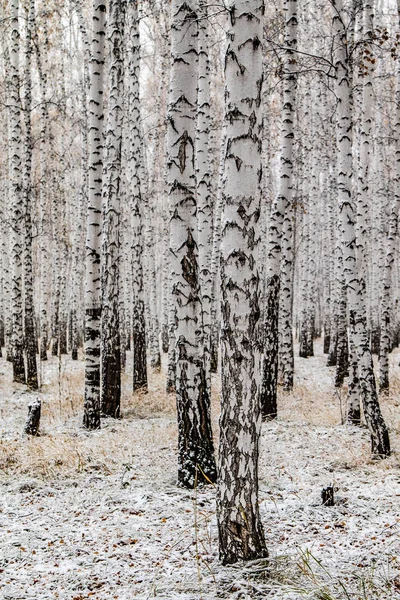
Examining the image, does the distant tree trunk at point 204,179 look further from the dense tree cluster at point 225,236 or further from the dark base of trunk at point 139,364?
the dark base of trunk at point 139,364

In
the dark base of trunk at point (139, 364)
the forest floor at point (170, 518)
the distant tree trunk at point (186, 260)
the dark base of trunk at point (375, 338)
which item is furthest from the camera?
the dark base of trunk at point (375, 338)

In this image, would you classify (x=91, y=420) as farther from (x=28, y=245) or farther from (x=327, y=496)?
(x=28, y=245)

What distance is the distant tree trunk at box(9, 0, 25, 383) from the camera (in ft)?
35.0

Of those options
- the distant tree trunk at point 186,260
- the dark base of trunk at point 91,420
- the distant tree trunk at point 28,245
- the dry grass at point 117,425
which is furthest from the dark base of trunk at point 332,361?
the distant tree trunk at point 186,260

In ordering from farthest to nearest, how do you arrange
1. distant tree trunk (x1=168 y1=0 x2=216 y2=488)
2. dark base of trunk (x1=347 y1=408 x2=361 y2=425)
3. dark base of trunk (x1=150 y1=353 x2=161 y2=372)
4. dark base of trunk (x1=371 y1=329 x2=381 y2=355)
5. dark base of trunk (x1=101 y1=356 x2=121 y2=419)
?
dark base of trunk (x1=371 y1=329 x2=381 y2=355) < dark base of trunk (x1=150 y1=353 x2=161 y2=372) < dark base of trunk (x1=101 y1=356 x2=121 y2=419) < dark base of trunk (x1=347 y1=408 x2=361 y2=425) < distant tree trunk (x1=168 y1=0 x2=216 y2=488)

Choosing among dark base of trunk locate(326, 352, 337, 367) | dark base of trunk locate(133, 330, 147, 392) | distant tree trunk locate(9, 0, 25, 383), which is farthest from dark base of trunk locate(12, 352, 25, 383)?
dark base of trunk locate(326, 352, 337, 367)

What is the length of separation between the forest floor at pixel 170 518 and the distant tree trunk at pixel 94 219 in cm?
76

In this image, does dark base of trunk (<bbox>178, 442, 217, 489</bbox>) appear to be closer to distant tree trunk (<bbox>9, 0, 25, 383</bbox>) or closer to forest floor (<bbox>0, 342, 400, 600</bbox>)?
forest floor (<bbox>0, 342, 400, 600</bbox>)

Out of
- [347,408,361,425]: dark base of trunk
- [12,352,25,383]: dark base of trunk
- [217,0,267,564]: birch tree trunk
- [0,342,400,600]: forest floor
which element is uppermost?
[217,0,267,564]: birch tree trunk

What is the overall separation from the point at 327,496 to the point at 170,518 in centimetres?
152

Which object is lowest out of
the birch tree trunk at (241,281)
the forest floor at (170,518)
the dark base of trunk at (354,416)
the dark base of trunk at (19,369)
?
the forest floor at (170,518)

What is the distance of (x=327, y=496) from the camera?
4.90m

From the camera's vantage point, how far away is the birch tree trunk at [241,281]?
3.55 m

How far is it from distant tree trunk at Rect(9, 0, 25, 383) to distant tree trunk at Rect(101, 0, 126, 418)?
3.34 meters
